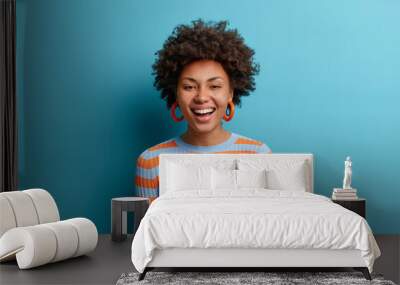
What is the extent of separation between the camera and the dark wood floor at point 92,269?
4.65m

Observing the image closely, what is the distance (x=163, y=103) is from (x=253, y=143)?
1.01 meters

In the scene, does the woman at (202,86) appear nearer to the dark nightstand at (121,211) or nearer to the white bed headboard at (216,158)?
the white bed headboard at (216,158)

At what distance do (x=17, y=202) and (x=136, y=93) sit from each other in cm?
203

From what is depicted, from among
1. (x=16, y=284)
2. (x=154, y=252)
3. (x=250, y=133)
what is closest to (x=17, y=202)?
(x=16, y=284)

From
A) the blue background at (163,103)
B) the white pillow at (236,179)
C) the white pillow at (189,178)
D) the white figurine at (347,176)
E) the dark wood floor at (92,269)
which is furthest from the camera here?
the blue background at (163,103)

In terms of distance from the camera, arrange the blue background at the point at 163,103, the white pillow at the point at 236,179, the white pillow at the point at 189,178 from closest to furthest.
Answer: the white pillow at the point at 236,179, the white pillow at the point at 189,178, the blue background at the point at 163,103

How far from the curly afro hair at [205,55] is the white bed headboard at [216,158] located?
1.82ft

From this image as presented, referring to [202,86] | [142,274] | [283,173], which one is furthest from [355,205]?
[142,274]

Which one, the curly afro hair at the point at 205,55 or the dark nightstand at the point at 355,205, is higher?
the curly afro hair at the point at 205,55

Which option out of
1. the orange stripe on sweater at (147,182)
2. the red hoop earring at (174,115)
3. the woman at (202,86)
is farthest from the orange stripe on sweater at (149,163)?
the red hoop earring at (174,115)

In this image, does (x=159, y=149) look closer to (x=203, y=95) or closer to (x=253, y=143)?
(x=203, y=95)

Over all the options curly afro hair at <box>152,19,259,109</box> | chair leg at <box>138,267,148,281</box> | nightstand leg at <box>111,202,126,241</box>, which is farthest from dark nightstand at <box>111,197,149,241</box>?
chair leg at <box>138,267,148,281</box>

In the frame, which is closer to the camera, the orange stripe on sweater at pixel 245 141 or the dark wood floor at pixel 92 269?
the dark wood floor at pixel 92 269

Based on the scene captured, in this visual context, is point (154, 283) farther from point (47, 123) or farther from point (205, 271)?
point (47, 123)
